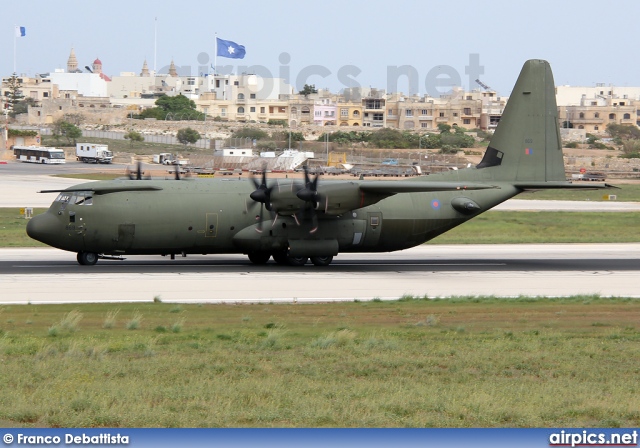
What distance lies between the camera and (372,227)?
36.9 m

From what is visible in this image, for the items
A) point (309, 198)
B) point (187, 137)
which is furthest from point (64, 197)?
point (187, 137)

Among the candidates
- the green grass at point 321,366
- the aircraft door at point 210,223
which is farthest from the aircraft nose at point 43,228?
the green grass at point 321,366

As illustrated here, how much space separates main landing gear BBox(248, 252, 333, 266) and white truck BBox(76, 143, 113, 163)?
273 feet

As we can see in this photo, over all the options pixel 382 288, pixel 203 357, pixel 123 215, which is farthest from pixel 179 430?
pixel 123 215

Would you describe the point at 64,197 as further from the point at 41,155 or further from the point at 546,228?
the point at 41,155

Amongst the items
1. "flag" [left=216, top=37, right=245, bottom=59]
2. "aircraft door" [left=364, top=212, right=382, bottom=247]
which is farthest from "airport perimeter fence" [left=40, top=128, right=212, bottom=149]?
"aircraft door" [left=364, top=212, right=382, bottom=247]

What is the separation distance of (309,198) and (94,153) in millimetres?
87620

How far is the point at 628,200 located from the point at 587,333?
5781 centimetres

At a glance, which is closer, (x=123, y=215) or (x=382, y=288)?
(x=382, y=288)

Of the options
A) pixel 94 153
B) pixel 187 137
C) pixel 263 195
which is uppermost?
pixel 187 137

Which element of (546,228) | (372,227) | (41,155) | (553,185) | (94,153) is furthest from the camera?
(94,153)

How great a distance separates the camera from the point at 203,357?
61.9 feet

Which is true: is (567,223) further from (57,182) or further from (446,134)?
(446,134)

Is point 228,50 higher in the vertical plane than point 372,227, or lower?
higher
